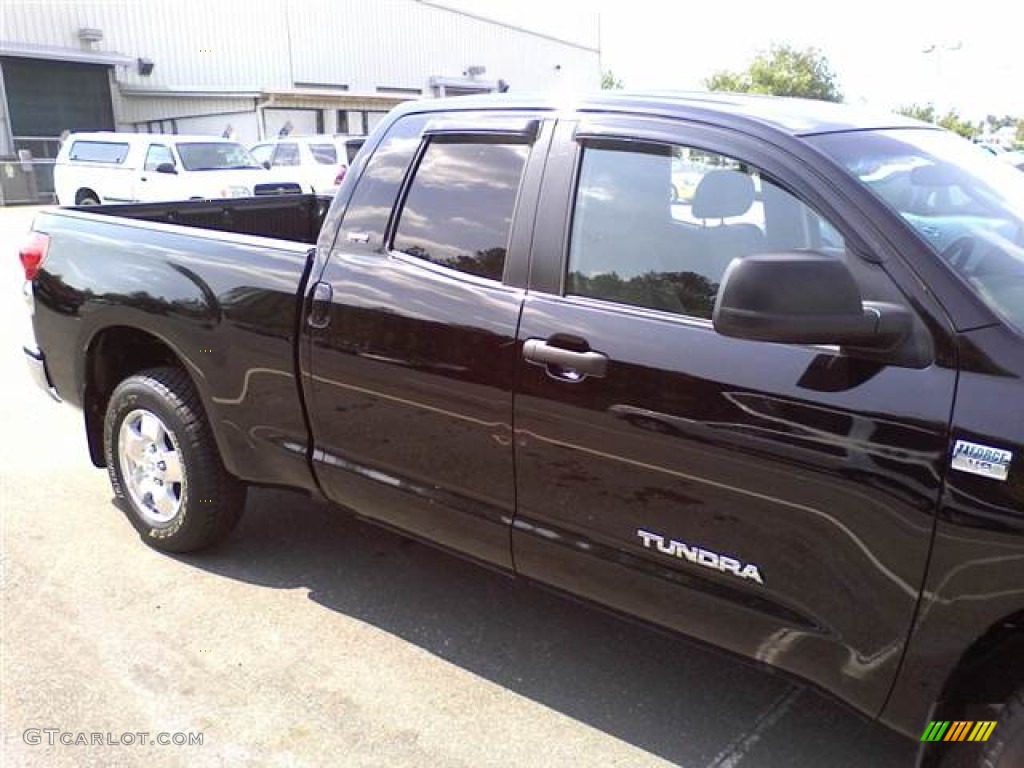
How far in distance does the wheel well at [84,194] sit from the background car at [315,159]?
12.7 ft

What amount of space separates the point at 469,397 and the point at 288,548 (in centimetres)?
169

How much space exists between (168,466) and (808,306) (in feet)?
9.27

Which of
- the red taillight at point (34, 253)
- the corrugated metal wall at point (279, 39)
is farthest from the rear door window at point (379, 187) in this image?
the corrugated metal wall at point (279, 39)

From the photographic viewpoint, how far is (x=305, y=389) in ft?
10.6

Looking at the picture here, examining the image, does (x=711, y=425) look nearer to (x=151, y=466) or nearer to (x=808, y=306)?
(x=808, y=306)

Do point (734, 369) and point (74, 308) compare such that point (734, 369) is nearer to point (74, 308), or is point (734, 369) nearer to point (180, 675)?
point (180, 675)

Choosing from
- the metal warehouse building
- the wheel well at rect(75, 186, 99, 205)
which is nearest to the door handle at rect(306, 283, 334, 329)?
the wheel well at rect(75, 186, 99, 205)

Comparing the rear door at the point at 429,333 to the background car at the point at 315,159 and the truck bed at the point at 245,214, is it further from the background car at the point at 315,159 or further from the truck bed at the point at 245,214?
the background car at the point at 315,159

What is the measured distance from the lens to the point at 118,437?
3.95 metres

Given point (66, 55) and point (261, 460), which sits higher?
point (66, 55)

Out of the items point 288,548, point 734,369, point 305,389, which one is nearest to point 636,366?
point 734,369

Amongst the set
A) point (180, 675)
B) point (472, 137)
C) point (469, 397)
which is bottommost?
point (180, 675)

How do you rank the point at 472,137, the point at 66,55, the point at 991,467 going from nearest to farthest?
the point at 991,467 → the point at 472,137 → the point at 66,55

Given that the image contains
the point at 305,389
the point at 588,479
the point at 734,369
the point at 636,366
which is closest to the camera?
the point at 734,369
